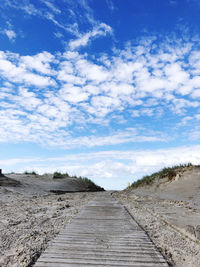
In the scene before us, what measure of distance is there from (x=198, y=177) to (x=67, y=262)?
33.1 ft

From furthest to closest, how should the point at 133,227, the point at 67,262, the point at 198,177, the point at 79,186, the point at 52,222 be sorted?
the point at 79,186 < the point at 198,177 < the point at 52,222 < the point at 133,227 < the point at 67,262

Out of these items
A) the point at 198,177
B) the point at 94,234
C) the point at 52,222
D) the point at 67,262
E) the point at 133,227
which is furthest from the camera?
the point at 198,177

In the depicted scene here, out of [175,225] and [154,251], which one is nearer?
[154,251]

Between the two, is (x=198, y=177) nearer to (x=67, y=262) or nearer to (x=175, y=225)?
(x=175, y=225)

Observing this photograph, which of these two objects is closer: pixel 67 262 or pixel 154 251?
pixel 67 262

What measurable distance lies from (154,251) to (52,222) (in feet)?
8.28

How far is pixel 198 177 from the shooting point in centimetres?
1090

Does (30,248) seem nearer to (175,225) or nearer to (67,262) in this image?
(67,262)

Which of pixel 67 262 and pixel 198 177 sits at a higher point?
pixel 198 177

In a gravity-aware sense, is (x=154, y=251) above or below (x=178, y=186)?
below

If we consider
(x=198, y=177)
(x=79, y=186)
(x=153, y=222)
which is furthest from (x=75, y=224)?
(x=79, y=186)

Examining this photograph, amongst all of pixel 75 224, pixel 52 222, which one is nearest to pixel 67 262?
pixel 75 224

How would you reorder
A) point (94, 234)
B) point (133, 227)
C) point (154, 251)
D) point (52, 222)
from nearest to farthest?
point (154, 251)
point (94, 234)
point (133, 227)
point (52, 222)

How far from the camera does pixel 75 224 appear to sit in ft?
13.4
